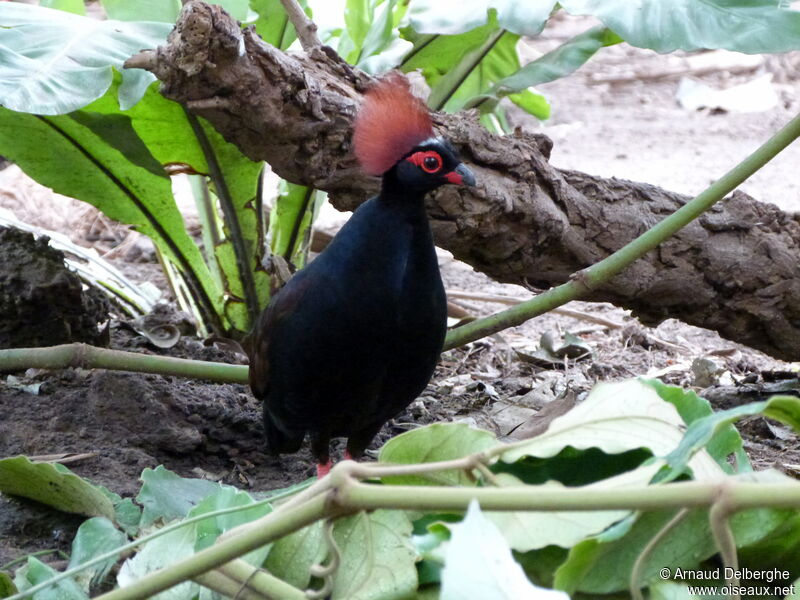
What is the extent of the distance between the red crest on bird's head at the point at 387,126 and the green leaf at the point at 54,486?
107 cm

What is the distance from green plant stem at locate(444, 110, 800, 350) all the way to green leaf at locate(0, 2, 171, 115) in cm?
121

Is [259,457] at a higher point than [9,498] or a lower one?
lower

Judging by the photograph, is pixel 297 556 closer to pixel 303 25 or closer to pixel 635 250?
pixel 635 250

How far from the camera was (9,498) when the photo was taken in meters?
2.22

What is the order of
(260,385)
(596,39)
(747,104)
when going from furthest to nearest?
(747,104), (596,39), (260,385)

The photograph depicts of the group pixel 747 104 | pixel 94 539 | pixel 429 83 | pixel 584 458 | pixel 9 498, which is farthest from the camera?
pixel 747 104

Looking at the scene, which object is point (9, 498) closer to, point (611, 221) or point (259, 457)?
point (259, 457)

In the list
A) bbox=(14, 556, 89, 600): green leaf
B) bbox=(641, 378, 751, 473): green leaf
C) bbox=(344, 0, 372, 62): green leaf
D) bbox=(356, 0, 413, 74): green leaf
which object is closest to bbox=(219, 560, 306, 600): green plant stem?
bbox=(14, 556, 89, 600): green leaf

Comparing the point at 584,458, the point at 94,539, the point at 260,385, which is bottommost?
the point at 260,385

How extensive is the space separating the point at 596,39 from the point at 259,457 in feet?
6.65

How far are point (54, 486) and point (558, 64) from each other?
8.09 feet

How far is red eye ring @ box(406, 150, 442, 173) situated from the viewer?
2.50 metres

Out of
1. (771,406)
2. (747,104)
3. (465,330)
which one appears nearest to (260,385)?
(465,330)

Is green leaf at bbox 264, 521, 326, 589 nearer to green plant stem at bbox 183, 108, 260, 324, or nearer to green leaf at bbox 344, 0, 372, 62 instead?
green plant stem at bbox 183, 108, 260, 324
